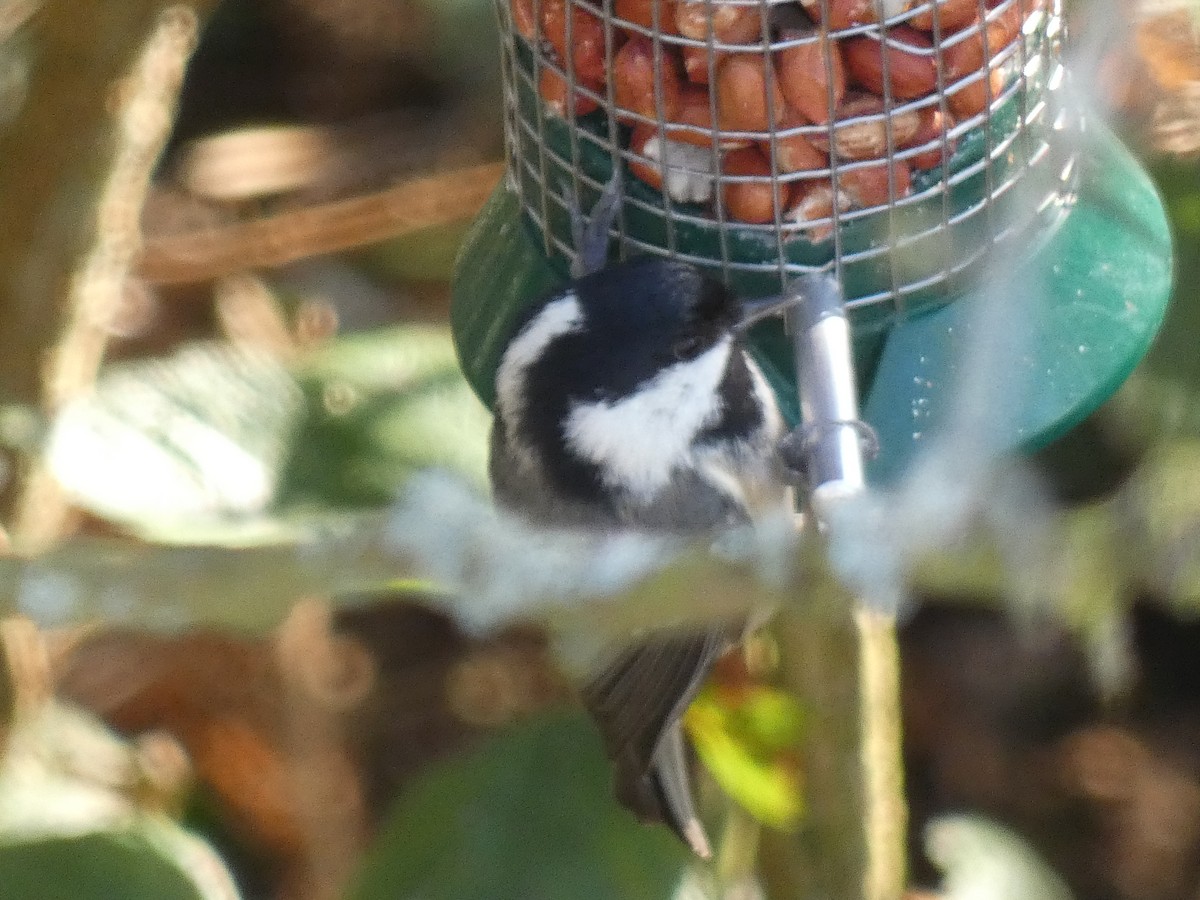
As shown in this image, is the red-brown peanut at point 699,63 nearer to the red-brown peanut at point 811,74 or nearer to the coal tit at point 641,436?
the red-brown peanut at point 811,74

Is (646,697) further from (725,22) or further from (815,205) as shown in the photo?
(725,22)

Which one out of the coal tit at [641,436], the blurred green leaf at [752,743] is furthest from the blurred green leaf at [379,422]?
the blurred green leaf at [752,743]

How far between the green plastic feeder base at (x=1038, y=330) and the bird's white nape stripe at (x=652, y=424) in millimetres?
68

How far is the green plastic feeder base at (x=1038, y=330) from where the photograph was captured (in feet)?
3.97

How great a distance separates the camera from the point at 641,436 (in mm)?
1342

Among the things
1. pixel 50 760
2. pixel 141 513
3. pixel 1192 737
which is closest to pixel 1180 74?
pixel 141 513

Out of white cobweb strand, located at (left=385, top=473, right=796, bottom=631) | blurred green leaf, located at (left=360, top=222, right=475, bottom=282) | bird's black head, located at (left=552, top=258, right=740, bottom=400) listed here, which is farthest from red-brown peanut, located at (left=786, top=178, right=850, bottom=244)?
blurred green leaf, located at (left=360, top=222, right=475, bottom=282)

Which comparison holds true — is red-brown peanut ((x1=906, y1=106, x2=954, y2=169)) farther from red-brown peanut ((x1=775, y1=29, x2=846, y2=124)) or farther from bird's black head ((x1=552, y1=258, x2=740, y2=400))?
bird's black head ((x1=552, y1=258, x2=740, y2=400))

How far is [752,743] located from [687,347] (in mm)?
433

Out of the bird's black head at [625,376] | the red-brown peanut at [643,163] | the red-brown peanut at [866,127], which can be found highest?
the red-brown peanut at [866,127]

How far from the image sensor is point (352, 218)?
226 centimetres

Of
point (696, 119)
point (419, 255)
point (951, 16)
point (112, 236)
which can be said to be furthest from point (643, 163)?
point (419, 255)

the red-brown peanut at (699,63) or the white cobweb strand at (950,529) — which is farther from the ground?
the white cobweb strand at (950,529)

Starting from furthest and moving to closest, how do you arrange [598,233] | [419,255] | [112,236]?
1. [419,255]
2. [112,236]
3. [598,233]
